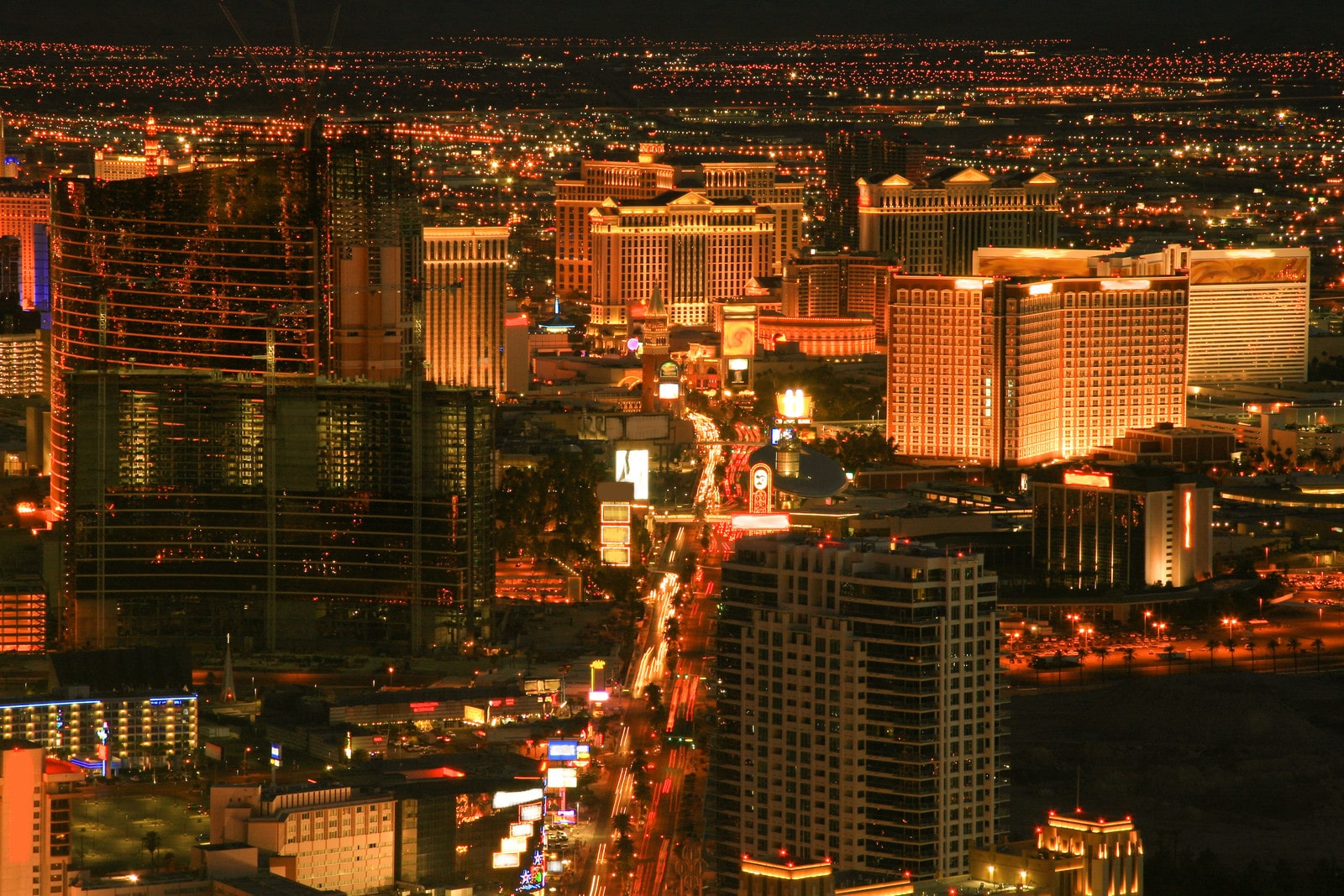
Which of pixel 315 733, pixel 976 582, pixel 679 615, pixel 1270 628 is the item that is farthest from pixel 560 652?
A: pixel 976 582

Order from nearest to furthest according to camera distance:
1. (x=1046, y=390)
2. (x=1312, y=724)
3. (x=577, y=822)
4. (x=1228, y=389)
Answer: (x=577, y=822)
(x=1312, y=724)
(x=1046, y=390)
(x=1228, y=389)

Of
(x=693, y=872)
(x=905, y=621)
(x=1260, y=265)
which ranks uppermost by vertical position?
(x=1260, y=265)

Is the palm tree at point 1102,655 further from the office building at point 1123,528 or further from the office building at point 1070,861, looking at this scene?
the office building at point 1070,861

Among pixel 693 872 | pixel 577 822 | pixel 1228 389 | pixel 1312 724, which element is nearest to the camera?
pixel 693 872

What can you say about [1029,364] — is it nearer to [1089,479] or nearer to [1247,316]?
[1089,479]

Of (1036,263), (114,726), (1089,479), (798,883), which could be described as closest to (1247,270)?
(1036,263)

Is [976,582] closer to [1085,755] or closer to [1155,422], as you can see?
[1085,755]

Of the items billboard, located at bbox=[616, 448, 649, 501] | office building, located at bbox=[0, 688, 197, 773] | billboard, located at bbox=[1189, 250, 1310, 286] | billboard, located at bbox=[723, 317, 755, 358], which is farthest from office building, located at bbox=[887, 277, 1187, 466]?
office building, located at bbox=[0, 688, 197, 773]
